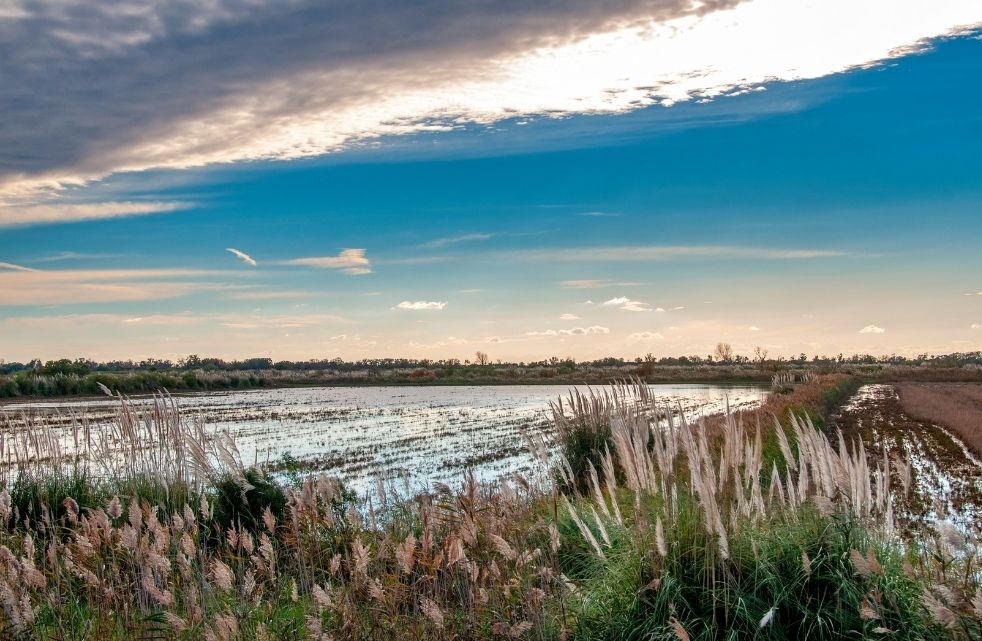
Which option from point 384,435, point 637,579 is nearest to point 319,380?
point 384,435

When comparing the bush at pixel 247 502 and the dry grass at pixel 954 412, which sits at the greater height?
the bush at pixel 247 502

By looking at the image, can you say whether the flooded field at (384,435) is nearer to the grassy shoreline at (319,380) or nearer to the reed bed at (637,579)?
the reed bed at (637,579)

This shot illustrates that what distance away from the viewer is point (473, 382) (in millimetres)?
89875

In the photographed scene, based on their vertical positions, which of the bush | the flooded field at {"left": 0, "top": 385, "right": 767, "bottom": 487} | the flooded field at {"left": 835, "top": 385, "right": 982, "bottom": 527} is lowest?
the flooded field at {"left": 835, "top": 385, "right": 982, "bottom": 527}

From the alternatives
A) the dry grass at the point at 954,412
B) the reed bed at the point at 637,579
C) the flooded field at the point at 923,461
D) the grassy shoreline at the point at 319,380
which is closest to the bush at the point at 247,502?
the reed bed at the point at 637,579

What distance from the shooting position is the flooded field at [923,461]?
40.6 feet

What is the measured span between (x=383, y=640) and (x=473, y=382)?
278 ft

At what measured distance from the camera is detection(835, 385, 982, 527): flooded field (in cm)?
1238

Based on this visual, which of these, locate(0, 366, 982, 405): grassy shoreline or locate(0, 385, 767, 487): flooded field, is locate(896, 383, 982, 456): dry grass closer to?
locate(0, 385, 767, 487): flooded field

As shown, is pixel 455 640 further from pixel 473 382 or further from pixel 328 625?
pixel 473 382

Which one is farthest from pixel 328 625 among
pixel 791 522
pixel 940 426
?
pixel 940 426

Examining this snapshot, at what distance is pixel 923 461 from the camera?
65.9ft

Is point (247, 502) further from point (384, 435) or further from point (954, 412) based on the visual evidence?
point (954, 412)

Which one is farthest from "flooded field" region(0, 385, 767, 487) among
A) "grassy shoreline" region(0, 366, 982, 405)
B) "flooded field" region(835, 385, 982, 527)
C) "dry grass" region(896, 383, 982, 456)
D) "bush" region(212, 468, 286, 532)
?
"grassy shoreline" region(0, 366, 982, 405)
